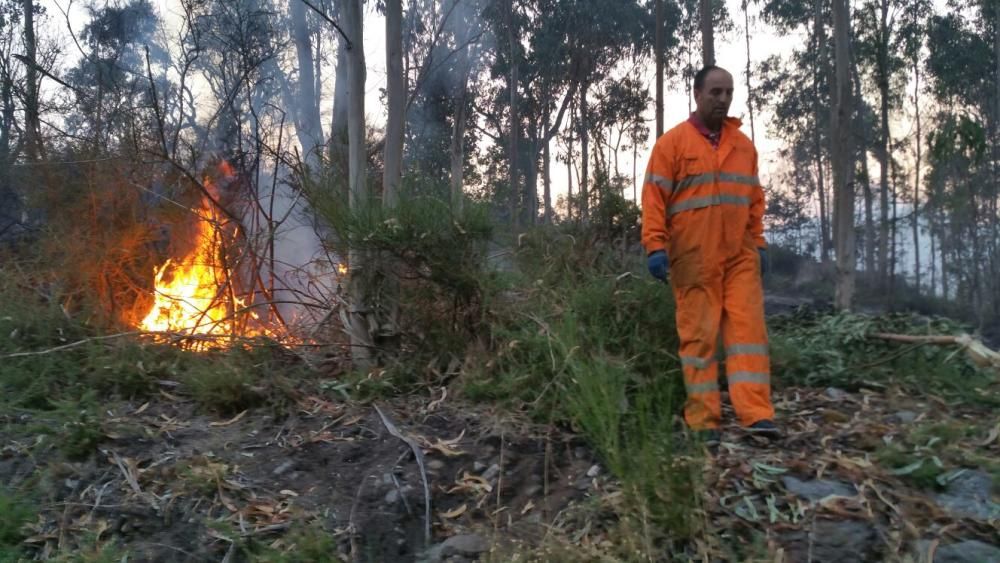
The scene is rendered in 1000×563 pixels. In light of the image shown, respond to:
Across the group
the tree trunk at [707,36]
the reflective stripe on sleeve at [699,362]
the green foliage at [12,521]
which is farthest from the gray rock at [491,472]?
the tree trunk at [707,36]

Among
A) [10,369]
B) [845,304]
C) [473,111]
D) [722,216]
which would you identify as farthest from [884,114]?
[10,369]

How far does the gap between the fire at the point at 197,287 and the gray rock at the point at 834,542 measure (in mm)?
4009

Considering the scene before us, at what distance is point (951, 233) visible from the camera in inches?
1319

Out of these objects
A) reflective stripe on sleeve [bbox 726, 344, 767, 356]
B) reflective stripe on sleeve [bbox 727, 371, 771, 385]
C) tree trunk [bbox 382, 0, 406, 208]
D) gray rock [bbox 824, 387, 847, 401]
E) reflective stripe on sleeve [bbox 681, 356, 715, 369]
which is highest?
tree trunk [bbox 382, 0, 406, 208]

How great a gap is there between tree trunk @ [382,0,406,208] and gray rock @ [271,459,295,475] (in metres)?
2.30

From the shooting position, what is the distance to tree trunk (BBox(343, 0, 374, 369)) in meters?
5.20

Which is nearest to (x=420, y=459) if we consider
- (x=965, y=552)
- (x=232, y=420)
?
(x=232, y=420)

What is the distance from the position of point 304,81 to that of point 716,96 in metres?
13.9

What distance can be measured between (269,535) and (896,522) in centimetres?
241

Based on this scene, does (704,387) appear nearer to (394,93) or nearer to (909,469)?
(909,469)

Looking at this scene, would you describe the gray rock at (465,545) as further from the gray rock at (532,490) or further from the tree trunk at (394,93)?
the tree trunk at (394,93)

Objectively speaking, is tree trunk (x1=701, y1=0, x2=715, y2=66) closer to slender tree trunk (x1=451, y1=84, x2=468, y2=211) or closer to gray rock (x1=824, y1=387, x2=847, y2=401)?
gray rock (x1=824, y1=387, x2=847, y2=401)

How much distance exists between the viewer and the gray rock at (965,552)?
2.88 metres

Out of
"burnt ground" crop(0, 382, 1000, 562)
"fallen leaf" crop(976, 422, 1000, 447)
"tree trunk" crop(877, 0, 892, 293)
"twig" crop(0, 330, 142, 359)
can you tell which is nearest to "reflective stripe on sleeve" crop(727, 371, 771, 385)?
"burnt ground" crop(0, 382, 1000, 562)
